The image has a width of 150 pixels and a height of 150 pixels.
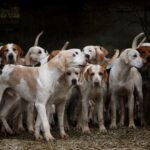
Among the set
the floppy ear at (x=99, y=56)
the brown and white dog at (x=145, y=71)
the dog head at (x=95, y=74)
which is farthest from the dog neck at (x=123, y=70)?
the dog head at (x=95, y=74)

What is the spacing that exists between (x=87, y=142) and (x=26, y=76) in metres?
1.15

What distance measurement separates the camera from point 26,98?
841 centimetres

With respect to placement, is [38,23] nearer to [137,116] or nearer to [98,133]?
[137,116]

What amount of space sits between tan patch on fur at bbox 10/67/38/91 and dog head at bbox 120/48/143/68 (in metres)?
1.58

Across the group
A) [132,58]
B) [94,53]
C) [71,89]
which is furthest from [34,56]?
[132,58]

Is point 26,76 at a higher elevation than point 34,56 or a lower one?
lower

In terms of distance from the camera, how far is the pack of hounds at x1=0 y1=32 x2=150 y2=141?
27.1 ft

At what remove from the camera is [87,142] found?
321 inches

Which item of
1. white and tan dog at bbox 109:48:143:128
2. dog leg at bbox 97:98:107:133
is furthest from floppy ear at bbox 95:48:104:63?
dog leg at bbox 97:98:107:133

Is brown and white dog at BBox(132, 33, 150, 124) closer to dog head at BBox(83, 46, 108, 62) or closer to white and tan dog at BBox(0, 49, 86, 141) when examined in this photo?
dog head at BBox(83, 46, 108, 62)

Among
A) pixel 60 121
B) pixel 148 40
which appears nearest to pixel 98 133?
pixel 60 121

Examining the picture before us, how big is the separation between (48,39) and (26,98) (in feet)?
13.4

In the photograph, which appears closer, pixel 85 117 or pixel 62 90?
pixel 62 90

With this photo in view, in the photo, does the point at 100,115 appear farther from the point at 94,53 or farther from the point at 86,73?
the point at 94,53
